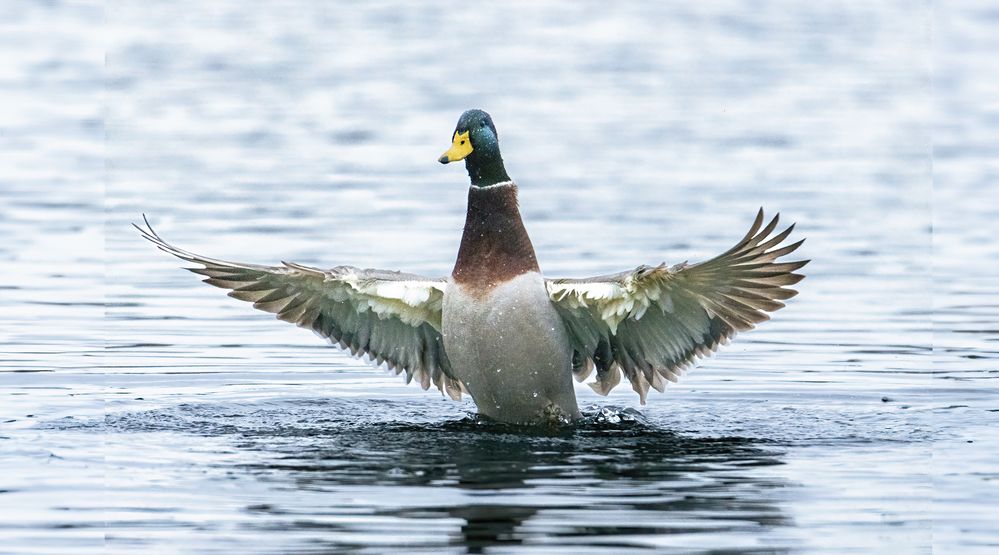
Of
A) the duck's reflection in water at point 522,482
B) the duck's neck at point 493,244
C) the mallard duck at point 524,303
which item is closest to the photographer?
the duck's reflection in water at point 522,482

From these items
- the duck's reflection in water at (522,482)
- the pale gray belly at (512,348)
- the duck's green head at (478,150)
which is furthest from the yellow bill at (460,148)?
the duck's reflection in water at (522,482)

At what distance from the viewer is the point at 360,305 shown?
12234 millimetres

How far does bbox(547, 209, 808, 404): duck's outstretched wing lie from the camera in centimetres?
1092

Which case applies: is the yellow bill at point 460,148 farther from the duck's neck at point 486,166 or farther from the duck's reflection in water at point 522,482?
the duck's reflection in water at point 522,482

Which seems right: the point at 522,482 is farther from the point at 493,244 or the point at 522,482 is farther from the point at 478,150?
the point at 478,150

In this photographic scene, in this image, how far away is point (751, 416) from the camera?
11992 millimetres

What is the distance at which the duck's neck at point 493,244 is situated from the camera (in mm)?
11281

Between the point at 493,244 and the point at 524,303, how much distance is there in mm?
404

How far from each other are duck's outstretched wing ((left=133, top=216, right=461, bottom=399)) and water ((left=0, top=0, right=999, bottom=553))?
35cm

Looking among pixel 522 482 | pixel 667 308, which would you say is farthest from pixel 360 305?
pixel 522 482

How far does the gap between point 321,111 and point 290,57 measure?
4.64 meters

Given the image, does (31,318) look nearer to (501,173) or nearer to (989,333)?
(501,173)

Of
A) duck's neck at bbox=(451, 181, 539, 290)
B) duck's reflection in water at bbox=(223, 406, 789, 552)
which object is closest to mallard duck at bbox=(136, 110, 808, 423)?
duck's neck at bbox=(451, 181, 539, 290)

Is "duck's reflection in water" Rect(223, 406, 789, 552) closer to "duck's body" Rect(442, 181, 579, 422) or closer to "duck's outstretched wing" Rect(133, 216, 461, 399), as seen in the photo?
"duck's body" Rect(442, 181, 579, 422)
